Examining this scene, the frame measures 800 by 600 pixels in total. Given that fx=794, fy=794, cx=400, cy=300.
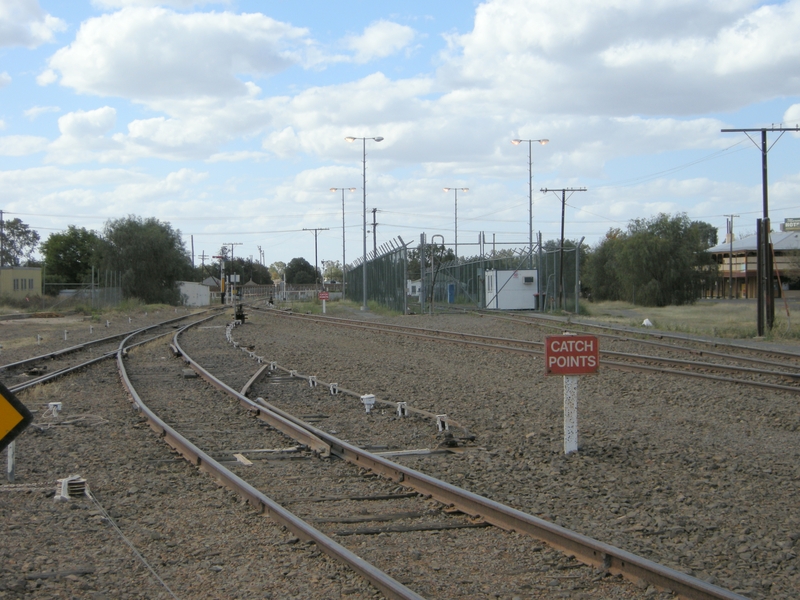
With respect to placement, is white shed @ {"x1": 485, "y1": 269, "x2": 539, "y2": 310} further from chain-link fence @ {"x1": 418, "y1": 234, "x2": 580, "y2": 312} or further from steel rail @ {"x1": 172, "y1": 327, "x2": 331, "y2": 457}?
steel rail @ {"x1": 172, "y1": 327, "x2": 331, "y2": 457}

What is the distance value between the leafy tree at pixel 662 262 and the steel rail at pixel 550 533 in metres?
59.4

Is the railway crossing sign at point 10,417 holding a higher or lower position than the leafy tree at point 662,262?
lower

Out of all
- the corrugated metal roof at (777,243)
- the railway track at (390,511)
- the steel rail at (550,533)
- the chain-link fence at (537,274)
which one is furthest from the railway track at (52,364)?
the corrugated metal roof at (777,243)

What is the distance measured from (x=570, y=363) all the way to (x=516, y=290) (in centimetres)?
3154

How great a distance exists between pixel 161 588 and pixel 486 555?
207 centimetres

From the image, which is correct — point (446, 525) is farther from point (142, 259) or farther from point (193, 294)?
point (193, 294)

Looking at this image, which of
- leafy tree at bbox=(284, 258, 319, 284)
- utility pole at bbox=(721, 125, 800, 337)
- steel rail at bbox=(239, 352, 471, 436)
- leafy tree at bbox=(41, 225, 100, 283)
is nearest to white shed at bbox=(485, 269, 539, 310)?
utility pole at bbox=(721, 125, 800, 337)

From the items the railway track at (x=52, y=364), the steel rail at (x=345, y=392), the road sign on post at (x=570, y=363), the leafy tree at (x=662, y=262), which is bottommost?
the railway track at (x=52, y=364)

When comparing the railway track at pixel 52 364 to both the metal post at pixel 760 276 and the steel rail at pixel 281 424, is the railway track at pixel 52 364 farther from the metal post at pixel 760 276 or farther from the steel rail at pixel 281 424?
the metal post at pixel 760 276

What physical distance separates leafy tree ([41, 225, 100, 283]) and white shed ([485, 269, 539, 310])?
7828 cm

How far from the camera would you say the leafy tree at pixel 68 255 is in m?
104

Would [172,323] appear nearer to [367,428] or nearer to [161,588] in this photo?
[367,428]

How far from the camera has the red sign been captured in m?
8.31

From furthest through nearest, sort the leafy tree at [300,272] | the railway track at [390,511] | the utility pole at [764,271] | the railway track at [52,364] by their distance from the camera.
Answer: the leafy tree at [300,272], the utility pole at [764,271], the railway track at [52,364], the railway track at [390,511]
